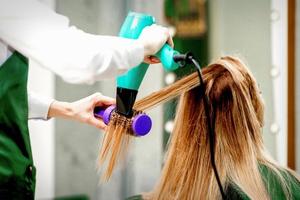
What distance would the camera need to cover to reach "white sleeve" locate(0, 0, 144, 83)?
2.38 feet

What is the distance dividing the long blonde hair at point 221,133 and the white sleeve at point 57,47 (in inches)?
13.6

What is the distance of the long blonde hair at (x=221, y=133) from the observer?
3.63 feet

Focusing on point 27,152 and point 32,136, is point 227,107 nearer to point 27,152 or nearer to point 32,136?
point 27,152

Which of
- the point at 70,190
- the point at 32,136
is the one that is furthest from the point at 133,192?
the point at 32,136

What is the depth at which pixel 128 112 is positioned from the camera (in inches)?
36.4

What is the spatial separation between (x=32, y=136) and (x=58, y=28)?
0.99 meters

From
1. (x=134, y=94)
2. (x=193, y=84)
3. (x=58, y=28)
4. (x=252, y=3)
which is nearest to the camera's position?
(x=58, y=28)

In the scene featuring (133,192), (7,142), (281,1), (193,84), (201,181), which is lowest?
(133,192)

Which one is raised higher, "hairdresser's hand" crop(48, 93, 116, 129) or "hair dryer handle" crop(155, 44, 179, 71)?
"hair dryer handle" crop(155, 44, 179, 71)

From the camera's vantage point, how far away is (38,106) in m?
1.05

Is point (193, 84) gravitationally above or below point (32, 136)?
above

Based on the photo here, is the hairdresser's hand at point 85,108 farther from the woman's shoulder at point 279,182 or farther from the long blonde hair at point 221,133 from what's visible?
the woman's shoulder at point 279,182

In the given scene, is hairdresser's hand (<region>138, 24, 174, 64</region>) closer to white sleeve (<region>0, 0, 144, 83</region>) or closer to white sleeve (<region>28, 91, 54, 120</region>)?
white sleeve (<region>0, 0, 144, 83</region>)

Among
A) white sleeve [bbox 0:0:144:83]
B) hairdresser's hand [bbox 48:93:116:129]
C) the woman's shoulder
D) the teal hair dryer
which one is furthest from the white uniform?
the woman's shoulder
